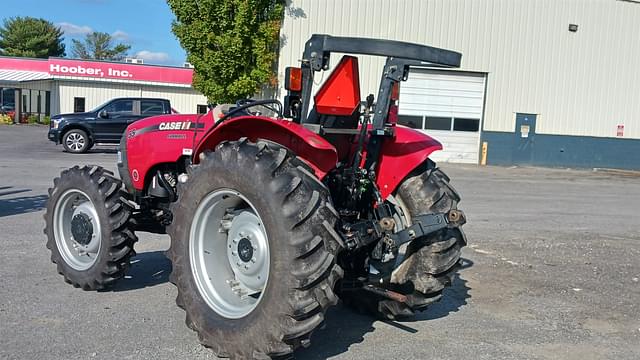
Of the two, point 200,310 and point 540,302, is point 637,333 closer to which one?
point 540,302

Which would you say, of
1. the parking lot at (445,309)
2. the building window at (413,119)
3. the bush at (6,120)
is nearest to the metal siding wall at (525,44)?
the building window at (413,119)

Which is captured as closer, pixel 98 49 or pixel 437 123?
pixel 437 123

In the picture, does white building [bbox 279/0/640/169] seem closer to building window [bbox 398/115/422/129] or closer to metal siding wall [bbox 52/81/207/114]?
building window [bbox 398/115/422/129]

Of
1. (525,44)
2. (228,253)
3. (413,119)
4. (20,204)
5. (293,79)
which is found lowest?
(20,204)

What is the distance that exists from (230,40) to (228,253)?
2154cm

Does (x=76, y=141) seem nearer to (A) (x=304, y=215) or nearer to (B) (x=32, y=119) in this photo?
(A) (x=304, y=215)

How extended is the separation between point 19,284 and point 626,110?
26214 mm

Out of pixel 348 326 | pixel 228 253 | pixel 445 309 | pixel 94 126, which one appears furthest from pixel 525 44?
pixel 228 253

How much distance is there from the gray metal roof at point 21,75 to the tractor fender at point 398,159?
1639 inches

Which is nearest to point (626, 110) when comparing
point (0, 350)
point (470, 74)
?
point (470, 74)

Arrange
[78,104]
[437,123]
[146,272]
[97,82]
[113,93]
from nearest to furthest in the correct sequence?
[146,272], [437,123], [97,82], [113,93], [78,104]

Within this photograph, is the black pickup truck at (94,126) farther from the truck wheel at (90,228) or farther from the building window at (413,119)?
the truck wheel at (90,228)

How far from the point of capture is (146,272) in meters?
6.34

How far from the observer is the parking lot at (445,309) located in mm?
4445
